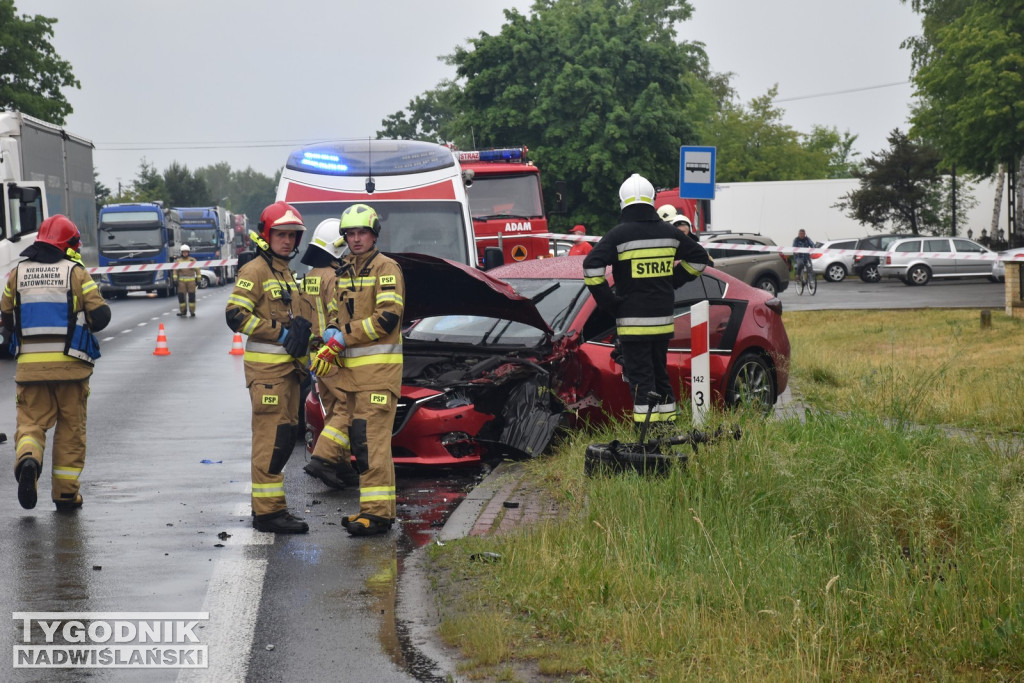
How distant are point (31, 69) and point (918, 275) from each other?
37.9 meters

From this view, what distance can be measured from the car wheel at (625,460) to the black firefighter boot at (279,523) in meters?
1.70

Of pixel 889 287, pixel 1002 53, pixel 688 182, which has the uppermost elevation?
pixel 1002 53

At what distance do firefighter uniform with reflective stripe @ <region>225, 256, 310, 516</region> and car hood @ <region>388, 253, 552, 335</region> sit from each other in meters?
1.33

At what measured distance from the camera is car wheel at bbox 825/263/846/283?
144ft

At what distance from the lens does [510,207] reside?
76.3ft

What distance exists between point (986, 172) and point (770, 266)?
15275 mm

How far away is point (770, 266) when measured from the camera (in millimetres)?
31344

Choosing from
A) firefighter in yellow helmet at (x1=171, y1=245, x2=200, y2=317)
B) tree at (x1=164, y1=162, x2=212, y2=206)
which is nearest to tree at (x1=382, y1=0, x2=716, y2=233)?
firefighter in yellow helmet at (x1=171, y1=245, x2=200, y2=317)

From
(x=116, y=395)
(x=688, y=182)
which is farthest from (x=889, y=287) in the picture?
(x=116, y=395)

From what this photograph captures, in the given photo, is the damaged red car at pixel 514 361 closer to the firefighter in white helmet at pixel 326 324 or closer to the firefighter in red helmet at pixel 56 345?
the firefighter in white helmet at pixel 326 324

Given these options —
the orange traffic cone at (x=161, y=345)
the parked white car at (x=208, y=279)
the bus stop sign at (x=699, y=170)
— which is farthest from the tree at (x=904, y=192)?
the bus stop sign at (x=699, y=170)

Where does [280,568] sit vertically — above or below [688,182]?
below

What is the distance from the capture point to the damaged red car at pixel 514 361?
8992 mm

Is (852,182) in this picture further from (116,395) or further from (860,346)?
(116,395)
